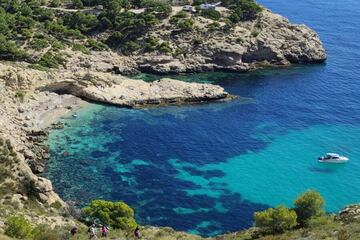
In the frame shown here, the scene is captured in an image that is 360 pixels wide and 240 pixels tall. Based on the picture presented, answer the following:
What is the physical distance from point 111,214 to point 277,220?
615 inches

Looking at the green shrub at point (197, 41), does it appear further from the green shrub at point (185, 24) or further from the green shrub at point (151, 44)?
the green shrub at point (151, 44)

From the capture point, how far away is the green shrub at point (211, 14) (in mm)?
113125

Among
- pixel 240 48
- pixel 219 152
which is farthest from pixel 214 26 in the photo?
pixel 219 152

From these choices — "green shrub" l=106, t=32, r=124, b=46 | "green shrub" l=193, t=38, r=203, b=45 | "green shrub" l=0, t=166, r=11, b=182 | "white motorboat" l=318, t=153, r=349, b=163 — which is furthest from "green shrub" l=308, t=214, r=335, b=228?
"green shrub" l=106, t=32, r=124, b=46

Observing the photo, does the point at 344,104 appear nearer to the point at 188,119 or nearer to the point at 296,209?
the point at 188,119

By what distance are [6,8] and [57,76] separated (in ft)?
105

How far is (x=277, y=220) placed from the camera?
4528 centimetres

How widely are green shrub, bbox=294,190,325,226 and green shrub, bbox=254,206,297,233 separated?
1.71 metres

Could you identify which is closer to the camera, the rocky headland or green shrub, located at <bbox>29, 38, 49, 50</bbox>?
the rocky headland

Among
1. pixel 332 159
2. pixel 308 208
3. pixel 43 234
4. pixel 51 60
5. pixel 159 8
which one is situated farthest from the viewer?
pixel 159 8

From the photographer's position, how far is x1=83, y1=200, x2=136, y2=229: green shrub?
50562 millimetres

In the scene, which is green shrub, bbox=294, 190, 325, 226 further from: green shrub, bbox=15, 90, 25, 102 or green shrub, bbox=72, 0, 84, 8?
green shrub, bbox=72, 0, 84, 8

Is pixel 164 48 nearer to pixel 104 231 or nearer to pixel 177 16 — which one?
pixel 177 16

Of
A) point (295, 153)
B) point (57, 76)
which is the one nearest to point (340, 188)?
point (295, 153)
